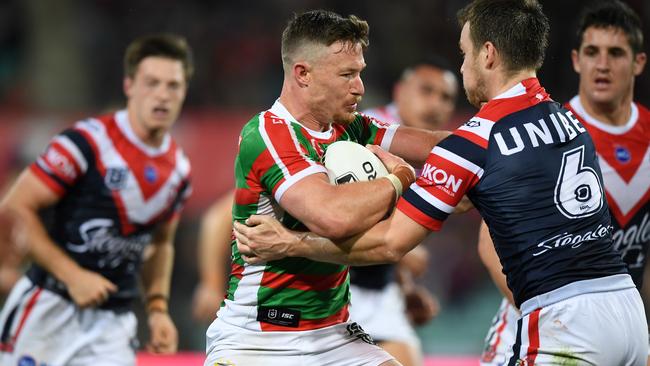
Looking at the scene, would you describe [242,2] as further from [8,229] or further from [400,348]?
[8,229]

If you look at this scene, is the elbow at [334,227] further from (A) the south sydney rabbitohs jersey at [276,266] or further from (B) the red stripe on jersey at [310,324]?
(B) the red stripe on jersey at [310,324]

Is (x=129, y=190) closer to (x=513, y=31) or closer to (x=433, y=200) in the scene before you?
(x=433, y=200)

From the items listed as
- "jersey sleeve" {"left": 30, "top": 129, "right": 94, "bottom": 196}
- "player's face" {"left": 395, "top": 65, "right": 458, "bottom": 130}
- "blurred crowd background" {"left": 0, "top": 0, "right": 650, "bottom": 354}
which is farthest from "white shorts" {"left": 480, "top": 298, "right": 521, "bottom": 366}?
"blurred crowd background" {"left": 0, "top": 0, "right": 650, "bottom": 354}

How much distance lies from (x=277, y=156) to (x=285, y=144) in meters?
0.08

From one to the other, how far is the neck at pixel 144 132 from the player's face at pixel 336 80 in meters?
2.32

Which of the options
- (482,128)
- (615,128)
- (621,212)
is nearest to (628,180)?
(621,212)

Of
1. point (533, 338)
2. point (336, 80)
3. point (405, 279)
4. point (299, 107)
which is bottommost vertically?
point (533, 338)

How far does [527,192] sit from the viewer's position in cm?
415

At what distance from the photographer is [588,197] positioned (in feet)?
13.8

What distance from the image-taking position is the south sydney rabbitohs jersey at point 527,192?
164 inches

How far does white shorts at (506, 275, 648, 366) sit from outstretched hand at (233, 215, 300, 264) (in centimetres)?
102

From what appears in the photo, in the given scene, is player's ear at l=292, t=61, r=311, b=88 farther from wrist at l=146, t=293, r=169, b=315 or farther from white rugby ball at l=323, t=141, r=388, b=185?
wrist at l=146, t=293, r=169, b=315

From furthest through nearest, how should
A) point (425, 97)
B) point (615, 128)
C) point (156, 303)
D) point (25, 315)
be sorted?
1. point (425, 97)
2. point (156, 303)
3. point (25, 315)
4. point (615, 128)

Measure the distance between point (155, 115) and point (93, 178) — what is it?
577mm
